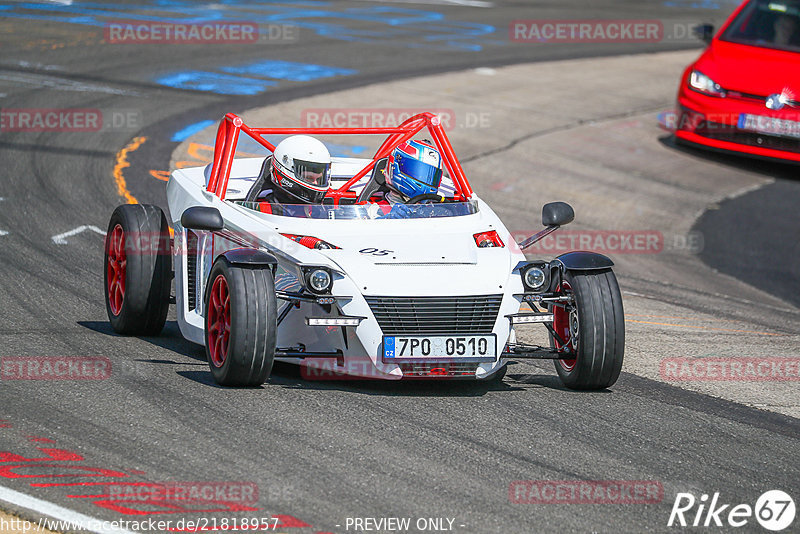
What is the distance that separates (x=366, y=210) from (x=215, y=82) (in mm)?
10626

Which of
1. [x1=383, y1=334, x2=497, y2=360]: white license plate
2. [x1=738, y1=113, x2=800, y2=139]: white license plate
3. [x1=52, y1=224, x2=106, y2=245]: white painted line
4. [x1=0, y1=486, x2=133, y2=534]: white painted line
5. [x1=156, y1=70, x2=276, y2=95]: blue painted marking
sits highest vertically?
[x1=156, y1=70, x2=276, y2=95]: blue painted marking

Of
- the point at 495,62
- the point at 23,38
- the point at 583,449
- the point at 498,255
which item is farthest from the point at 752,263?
the point at 23,38

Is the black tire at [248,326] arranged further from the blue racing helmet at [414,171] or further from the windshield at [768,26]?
the windshield at [768,26]

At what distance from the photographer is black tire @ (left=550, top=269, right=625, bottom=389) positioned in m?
7.40

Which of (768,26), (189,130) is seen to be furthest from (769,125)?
(189,130)

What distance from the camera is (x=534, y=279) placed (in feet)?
24.6

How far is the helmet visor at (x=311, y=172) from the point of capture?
838cm

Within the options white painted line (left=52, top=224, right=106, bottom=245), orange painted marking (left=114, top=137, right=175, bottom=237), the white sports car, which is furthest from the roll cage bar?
orange painted marking (left=114, top=137, right=175, bottom=237)

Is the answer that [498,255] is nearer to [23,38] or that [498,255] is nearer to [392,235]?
[392,235]

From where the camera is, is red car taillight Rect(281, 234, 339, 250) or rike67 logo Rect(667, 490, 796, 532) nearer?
rike67 logo Rect(667, 490, 796, 532)

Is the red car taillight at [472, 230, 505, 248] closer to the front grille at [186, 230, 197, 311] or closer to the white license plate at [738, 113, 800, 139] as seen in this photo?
the front grille at [186, 230, 197, 311]

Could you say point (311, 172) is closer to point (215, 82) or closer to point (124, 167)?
point (124, 167)

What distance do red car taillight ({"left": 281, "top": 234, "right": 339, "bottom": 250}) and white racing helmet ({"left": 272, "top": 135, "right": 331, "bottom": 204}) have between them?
663 mm

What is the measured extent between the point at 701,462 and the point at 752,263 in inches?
288
